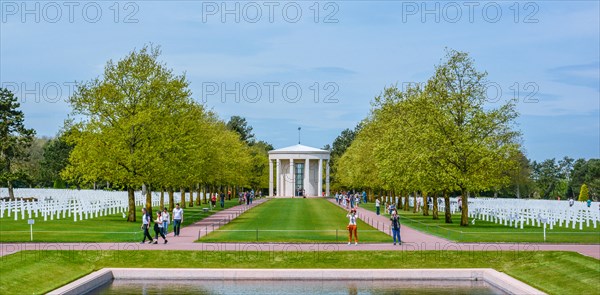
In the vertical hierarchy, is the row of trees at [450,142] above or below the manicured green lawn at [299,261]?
above

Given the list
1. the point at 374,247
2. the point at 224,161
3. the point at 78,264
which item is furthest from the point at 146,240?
the point at 224,161

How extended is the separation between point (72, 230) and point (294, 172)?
12570 cm

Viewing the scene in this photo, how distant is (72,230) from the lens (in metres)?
46.2

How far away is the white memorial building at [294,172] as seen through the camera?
556 feet

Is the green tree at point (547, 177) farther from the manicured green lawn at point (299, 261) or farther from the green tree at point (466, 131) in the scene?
the manicured green lawn at point (299, 261)

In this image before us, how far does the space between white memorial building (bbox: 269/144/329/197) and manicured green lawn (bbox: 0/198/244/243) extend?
110355 mm

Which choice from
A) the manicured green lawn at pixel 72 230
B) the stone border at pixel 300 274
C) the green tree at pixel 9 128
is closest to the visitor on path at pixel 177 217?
the manicured green lawn at pixel 72 230

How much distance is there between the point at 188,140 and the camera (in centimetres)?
5800

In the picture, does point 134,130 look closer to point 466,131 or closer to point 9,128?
Result: point 466,131

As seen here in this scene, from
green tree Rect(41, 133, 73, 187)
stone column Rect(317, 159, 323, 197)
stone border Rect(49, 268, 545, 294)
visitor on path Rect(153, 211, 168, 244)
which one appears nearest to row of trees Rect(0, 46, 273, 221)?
visitor on path Rect(153, 211, 168, 244)

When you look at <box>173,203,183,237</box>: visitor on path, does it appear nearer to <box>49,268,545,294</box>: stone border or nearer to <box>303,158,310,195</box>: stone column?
<box>49,268,545,294</box>: stone border

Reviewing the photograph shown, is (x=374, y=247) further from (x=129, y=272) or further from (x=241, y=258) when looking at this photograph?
(x=129, y=272)

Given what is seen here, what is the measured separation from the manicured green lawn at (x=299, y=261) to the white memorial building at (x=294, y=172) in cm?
13333

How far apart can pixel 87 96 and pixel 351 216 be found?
81.4 ft
